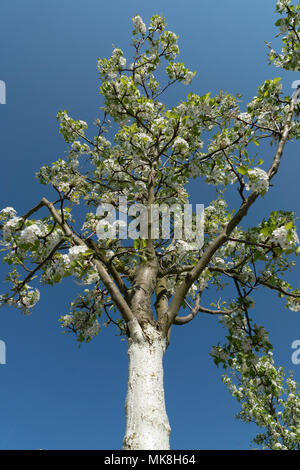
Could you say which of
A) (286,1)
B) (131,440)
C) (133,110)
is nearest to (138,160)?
(133,110)

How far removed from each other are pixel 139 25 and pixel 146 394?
32.4ft

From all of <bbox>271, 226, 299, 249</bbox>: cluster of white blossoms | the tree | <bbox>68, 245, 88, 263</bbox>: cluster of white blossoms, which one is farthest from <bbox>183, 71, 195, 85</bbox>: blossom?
<bbox>68, 245, 88, 263</bbox>: cluster of white blossoms

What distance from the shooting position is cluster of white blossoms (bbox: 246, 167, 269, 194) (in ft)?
13.6

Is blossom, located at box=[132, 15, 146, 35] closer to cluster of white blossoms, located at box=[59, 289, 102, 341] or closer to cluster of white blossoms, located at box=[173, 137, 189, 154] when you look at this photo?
cluster of white blossoms, located at box=[173, 137, 189, 154]

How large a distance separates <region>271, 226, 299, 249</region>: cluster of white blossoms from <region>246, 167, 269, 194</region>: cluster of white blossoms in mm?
659

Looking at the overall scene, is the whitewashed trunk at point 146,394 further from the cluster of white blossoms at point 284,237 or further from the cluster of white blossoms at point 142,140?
the cluster of white blossoms at point 142,140

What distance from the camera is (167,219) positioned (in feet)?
24.2

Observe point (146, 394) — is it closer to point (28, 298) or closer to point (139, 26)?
point (28, 298)

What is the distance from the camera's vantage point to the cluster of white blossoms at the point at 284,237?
3.89 m

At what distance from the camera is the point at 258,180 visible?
13.8 feet

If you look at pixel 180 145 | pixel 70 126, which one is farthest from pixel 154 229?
pixel 70 126

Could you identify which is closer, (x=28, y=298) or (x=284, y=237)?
(x=284, y=237)

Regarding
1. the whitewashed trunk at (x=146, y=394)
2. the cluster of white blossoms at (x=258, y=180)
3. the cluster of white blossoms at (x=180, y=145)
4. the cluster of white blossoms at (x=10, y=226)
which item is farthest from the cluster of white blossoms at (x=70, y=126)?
the whitewashed trunk at (x=146, y=394)

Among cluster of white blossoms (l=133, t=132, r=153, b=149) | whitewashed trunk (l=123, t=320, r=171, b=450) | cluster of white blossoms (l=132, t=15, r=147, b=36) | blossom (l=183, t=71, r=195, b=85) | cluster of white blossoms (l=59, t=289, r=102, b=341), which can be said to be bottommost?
whitewashed trunk (l=123, t=320, r=171, b=450)
